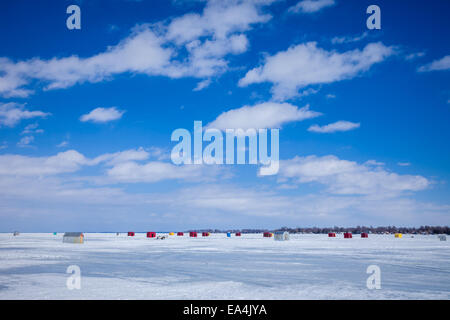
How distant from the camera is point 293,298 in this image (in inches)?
361

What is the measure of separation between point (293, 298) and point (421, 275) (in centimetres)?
681

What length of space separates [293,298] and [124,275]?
6.75 meters

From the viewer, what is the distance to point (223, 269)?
590 inches
